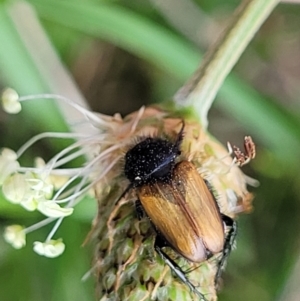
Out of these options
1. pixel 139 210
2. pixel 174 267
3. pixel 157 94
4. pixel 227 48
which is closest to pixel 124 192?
pixel 139 210

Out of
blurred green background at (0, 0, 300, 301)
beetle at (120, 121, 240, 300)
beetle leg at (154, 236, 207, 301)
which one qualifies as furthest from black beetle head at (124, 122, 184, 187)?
blurred green background at (0, 0, 300, 301)

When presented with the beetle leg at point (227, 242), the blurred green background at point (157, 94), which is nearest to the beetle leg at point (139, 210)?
the beetle leg at point (227, 242)

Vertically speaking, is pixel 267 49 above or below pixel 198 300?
above

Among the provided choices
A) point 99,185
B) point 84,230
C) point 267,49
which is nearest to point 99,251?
point 99,185

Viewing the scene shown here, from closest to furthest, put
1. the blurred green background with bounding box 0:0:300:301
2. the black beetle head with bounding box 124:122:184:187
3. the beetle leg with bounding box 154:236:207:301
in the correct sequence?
the beetle leg with bounding box 154:236:207:301
the black beetle head with bounding box 124:122:184:187
the blurred green background with bounding box 0:0:300:301

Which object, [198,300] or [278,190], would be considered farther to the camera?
[278,190]

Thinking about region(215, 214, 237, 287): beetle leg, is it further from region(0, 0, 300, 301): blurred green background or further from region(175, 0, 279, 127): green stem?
region(0, 0, 300, 301): blurred green background

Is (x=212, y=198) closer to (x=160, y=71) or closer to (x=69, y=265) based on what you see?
(x=69, y=265)

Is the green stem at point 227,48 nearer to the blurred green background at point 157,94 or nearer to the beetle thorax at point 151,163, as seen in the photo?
the beetle thorax at point 151,163
